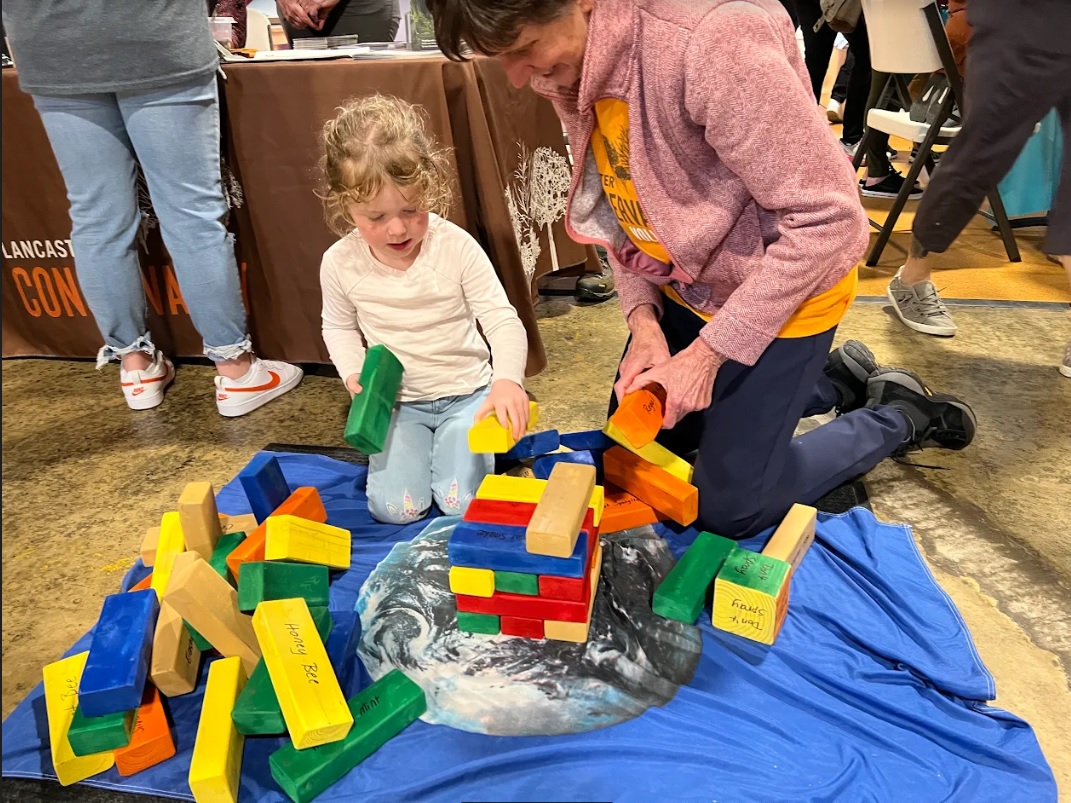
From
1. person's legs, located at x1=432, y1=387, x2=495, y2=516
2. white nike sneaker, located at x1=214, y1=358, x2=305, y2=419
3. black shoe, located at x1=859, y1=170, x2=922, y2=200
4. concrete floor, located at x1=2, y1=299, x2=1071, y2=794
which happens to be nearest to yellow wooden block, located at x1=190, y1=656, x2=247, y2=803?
concrete floor, located at x1=2, y1=299, x2=1071, y2=794

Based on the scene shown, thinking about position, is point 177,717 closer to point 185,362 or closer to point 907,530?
point 907,530

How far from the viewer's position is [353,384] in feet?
5.41

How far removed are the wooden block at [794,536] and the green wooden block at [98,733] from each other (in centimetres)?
105

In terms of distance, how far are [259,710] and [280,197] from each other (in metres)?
1.44

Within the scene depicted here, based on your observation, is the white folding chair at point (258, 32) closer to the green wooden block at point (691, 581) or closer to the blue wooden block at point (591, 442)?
the blue wooden block at point (591, 442)

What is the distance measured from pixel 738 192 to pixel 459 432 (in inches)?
30.7

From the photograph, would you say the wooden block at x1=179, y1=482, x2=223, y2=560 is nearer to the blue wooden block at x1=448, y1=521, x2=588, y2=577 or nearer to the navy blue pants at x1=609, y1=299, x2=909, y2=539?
the blue wooden block at x1=448, y1=521, x2=588, y2=577

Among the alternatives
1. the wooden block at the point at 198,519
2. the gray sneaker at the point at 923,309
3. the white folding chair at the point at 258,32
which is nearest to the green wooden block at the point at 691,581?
the wooden block at the point at 198,519

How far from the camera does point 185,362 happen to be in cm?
253

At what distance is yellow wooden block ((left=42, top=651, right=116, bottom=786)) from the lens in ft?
3.66

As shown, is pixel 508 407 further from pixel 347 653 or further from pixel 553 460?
pixel 347 653

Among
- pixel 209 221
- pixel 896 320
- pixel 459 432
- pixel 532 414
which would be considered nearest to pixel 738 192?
pixel 532 414

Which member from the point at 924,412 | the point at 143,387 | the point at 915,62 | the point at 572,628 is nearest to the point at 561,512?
the point at 572,628

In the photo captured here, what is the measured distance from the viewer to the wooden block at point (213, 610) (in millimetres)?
1172
